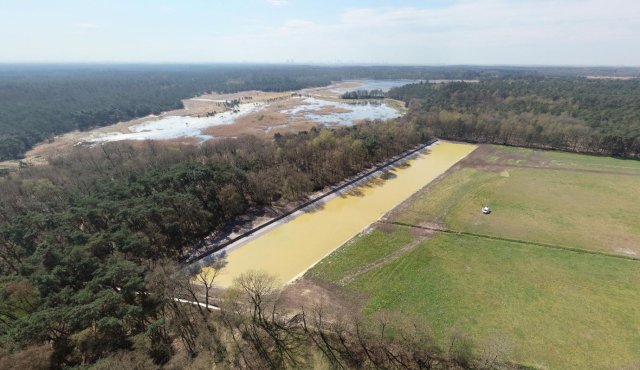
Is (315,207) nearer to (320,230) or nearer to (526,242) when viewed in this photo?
(320,230)

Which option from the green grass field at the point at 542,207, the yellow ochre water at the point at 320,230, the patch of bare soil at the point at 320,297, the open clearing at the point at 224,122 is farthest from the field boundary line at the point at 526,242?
the open clearing at the point at 224,122

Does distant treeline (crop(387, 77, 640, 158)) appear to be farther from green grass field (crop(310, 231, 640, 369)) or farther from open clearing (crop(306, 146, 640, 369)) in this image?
green grass field (crop(310, 231, 640, 369))

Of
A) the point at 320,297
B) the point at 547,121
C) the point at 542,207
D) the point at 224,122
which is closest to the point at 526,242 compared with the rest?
the point at 542,207

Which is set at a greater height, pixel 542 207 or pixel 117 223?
pixel 117 223

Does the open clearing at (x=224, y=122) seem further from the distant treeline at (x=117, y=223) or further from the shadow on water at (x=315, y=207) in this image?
the shadow on water at (x=315, y=207)

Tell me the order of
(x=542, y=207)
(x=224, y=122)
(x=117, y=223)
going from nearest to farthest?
(x=117, y=223)
(x=542, y=207)
(x=224, y=122)

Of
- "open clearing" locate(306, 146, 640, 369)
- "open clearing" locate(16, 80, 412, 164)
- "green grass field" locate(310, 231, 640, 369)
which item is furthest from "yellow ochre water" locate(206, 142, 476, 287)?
"open clearing" locate(16, 80, 412, 164)

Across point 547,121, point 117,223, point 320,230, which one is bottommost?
point 320,230
